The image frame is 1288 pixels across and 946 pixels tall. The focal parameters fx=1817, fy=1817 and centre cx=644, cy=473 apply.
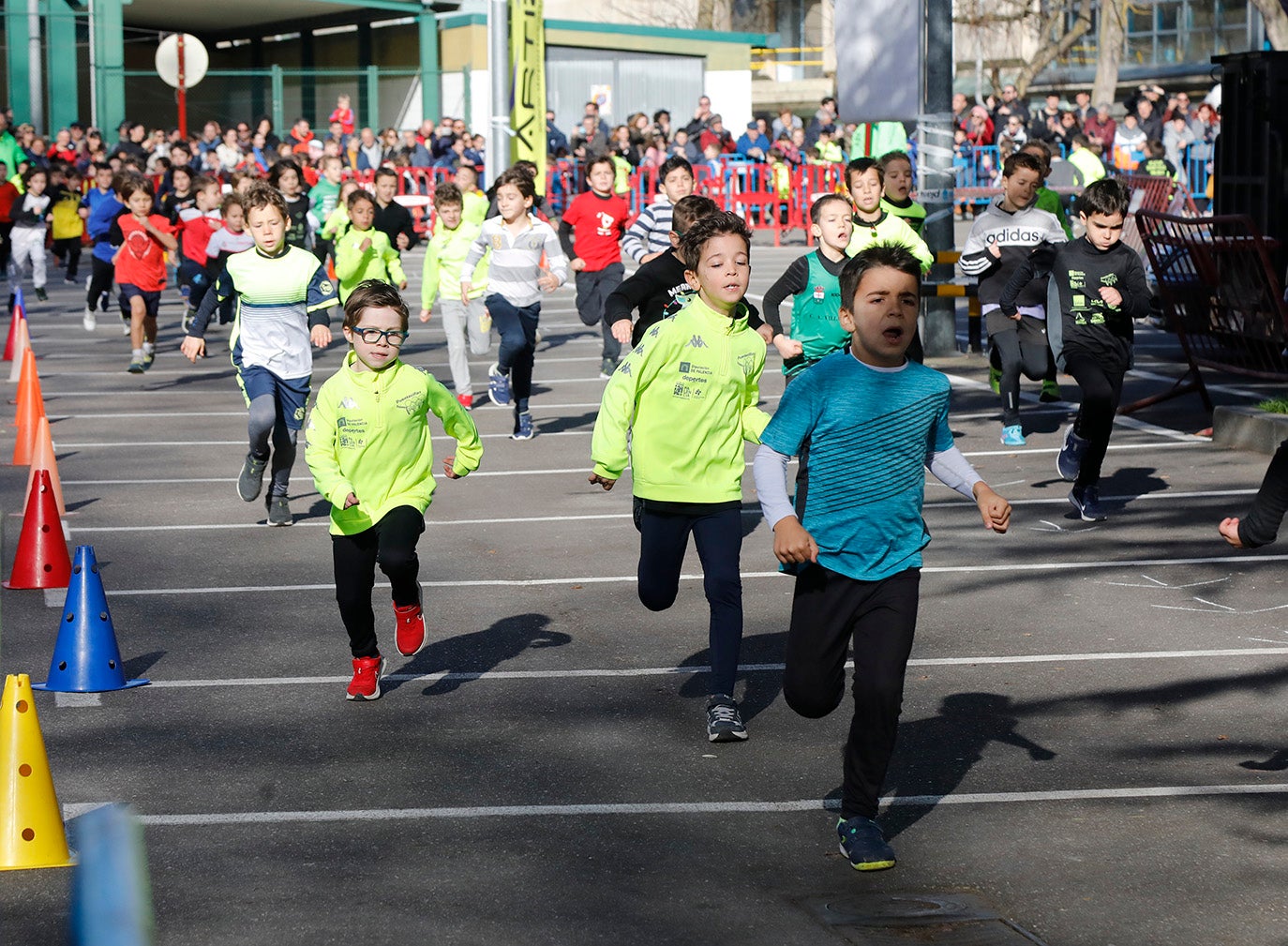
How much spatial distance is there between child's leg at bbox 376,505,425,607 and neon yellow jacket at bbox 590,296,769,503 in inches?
34.0

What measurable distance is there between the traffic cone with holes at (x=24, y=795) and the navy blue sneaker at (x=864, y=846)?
233cm

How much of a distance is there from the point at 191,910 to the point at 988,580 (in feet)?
17.0

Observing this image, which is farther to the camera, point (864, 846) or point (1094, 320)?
point (1094, 320)

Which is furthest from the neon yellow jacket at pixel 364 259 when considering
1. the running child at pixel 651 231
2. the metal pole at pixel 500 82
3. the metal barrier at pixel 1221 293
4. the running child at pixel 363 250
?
the metal barrier at pixel 1221 293

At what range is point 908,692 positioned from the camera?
7.22m

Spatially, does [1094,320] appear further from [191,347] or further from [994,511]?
[994,511]

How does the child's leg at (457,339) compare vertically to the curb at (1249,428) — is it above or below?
above

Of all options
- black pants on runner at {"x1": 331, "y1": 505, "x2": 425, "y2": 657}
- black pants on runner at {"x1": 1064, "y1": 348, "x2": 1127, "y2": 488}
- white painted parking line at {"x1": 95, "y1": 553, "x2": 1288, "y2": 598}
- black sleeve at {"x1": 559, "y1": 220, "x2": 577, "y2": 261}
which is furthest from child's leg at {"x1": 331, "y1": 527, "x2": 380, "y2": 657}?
black sleeve at {"x1": 559, "y1": 220, "x2": 577, "y2": 261}

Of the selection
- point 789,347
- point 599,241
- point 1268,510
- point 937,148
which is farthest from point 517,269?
point 1268,510

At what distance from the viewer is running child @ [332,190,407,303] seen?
56.2 feet

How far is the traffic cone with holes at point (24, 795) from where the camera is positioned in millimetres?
5434

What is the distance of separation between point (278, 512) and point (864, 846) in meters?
6.49

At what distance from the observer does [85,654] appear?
7.42 metres

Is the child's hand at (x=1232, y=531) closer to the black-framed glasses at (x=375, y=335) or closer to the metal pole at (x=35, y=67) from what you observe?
the black-framed glasses at (x=375, y=335)
